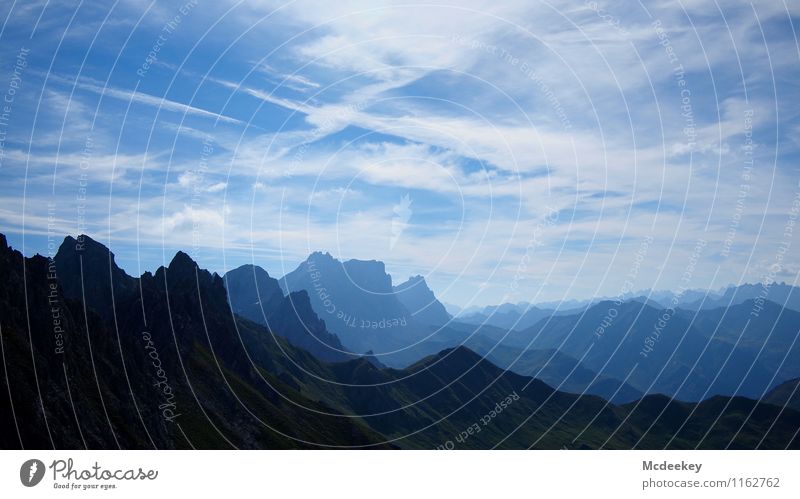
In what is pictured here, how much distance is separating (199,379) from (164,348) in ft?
62.1

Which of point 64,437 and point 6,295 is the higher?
point 6,295

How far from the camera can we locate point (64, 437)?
79750mm

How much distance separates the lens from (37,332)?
101 m

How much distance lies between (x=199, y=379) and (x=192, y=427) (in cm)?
3143

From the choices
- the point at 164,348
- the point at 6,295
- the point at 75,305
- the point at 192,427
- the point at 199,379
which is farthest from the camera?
the point at 199,379

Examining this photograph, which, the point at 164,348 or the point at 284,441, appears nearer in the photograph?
the point at 164,348

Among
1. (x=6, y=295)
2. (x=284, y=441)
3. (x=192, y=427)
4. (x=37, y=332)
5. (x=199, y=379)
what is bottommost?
(x=284, y=441)
